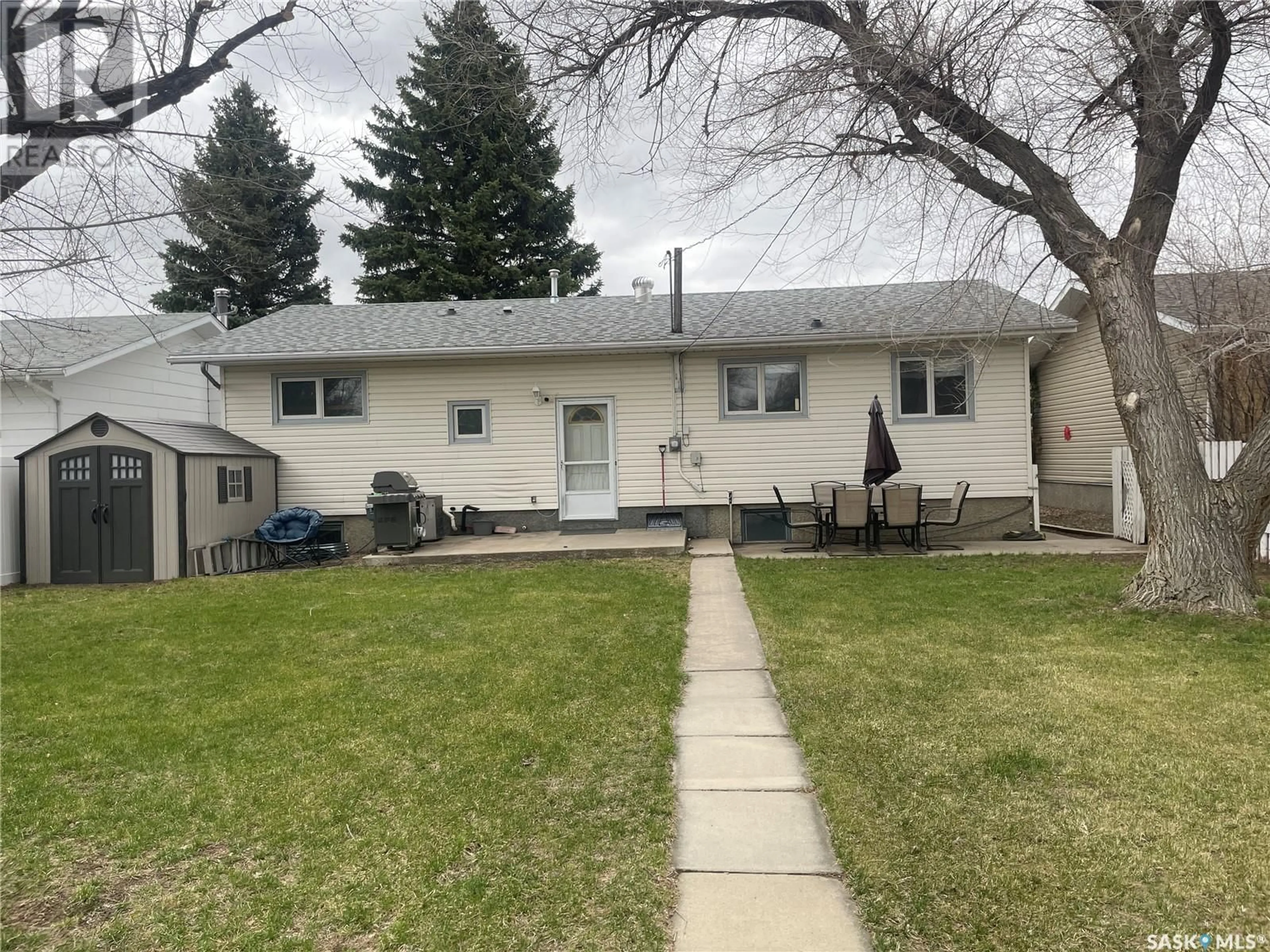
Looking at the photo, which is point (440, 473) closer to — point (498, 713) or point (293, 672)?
point (293, 672)

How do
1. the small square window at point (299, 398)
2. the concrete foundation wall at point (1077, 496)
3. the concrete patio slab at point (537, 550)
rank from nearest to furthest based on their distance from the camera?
the concrete patio slab at point (537, 550) < the small square window at point (299, 398) < the concrete foundation wall at point (1077, 496)

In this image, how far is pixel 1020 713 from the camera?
13.3 feet

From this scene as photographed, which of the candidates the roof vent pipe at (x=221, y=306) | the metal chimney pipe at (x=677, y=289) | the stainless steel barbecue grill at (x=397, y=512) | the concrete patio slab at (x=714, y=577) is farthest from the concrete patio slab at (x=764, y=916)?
the roof vent pipe at (x=221, y=306)

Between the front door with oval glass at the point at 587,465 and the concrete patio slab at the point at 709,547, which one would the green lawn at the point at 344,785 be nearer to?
the concrete patio slab at the point at 709,547

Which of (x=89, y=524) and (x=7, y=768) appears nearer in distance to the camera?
(x=7, y=768)

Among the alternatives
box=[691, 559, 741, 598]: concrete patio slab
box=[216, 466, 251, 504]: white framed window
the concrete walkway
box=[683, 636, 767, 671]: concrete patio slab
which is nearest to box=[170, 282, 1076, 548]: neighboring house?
box=[216, 466, 251, 504]: white framed window

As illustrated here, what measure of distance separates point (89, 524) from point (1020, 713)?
447 inches

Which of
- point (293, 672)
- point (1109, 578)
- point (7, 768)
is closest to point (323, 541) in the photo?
point (293, 672)

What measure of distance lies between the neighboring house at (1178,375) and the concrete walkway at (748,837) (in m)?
5.56

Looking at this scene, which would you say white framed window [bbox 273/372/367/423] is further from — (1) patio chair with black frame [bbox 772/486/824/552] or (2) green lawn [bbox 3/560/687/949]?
(1) patio chair with black frame [bbox 772/486/824/552]

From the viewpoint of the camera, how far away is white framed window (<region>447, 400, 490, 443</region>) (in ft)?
39.9

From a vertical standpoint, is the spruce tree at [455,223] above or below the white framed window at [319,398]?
above

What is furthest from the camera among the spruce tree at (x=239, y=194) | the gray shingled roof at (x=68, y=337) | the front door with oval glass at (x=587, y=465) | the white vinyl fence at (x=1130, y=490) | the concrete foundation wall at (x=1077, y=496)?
the concrete foundation wall at (x=1077, y=496)

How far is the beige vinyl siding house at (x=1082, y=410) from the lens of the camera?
12297 millimetres
